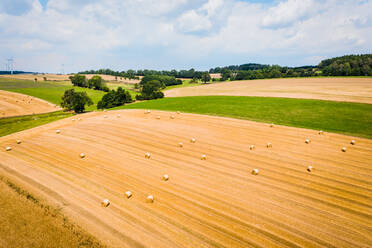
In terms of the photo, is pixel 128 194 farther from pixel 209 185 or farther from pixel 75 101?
pixel 75 101

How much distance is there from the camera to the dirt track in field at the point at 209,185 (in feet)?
26.1

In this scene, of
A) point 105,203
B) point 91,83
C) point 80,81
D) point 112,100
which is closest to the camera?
point 105,203

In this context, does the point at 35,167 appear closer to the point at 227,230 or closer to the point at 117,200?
the point at 117,200

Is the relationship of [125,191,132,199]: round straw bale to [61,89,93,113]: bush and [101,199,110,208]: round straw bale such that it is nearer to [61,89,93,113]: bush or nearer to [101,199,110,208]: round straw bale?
[101,199,110,208]: round straw bale

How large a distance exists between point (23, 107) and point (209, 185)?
75.3m

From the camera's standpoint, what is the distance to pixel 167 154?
51.2 ft

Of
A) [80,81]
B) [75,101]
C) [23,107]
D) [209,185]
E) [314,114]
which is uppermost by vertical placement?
[80,81]

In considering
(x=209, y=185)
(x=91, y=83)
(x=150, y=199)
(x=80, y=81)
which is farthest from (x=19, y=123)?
(x=80, y=81)

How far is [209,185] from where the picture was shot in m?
11.3

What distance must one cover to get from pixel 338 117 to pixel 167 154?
80.9 feet

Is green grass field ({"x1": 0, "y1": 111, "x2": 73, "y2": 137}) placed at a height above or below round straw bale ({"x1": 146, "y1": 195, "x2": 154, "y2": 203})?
below

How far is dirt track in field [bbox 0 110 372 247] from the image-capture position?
26.1ft

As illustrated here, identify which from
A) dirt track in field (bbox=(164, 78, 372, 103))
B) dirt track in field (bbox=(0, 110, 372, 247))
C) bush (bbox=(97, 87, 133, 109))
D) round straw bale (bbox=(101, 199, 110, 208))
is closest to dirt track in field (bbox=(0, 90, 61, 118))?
bush (bbox=(97, 87, 133, 109))

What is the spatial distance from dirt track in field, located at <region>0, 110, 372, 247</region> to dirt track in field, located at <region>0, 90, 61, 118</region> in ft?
155
